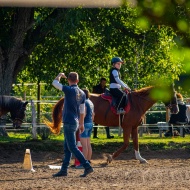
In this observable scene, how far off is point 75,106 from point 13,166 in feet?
11.5

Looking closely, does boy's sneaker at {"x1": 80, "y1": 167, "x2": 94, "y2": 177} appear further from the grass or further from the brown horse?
the grass

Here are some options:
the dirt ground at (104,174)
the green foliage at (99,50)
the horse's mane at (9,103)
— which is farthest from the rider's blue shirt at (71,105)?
the green foliage at (99,50)

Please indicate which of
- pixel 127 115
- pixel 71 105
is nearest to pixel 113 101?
pixel 127 115

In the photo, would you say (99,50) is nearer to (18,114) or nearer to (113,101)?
(113,101)

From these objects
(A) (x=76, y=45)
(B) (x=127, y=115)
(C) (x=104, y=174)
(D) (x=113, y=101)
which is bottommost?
(C) (x=104, y=174)

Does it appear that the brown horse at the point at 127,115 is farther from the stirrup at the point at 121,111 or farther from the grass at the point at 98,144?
the grass at the point at 98,144

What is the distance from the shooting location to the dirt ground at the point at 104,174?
10.6 meters

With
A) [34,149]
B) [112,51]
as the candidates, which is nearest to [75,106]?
[34,149]

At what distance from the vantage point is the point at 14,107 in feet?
53.4

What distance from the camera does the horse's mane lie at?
52.5ft

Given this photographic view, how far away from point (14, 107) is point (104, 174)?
4408mm

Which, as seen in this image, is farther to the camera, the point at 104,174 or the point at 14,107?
the point at 14,107

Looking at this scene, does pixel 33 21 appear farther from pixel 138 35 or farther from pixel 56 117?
pixel 56 117

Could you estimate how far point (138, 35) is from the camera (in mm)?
21312
